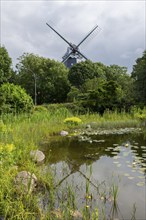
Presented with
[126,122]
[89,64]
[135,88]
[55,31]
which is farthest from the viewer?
[55,31]

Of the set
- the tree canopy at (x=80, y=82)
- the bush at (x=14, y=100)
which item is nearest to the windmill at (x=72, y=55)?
the tree canopy at (x=80, y=82)

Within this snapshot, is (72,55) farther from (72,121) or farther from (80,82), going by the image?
Result: (72,121)

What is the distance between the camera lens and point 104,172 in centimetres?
438

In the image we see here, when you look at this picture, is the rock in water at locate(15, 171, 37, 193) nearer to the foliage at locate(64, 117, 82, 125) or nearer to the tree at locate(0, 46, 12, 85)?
the foliage at locate(64, 117, 82, 125)

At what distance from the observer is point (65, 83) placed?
24.8 metres

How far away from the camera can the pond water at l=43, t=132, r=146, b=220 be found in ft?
10.1

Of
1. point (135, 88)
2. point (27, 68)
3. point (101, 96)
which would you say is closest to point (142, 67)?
point (135, 88)

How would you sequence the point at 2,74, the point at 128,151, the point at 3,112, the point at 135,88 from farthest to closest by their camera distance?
1. the point at 2,74
2. the point at 135,88
3. the point at 3,112
4. the point at 128,151

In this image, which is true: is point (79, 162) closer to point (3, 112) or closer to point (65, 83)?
point (3, 112)

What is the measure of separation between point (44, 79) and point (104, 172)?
2163cm

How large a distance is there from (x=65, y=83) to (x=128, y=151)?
63.4 ft

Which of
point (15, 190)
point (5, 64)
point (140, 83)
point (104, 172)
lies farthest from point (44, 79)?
point (15, 190)

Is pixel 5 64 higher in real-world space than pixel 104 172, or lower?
higher

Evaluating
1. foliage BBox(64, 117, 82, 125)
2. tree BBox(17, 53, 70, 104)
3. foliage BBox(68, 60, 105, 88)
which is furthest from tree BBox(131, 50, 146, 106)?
tree BBox(17, 53, 70, 104)
